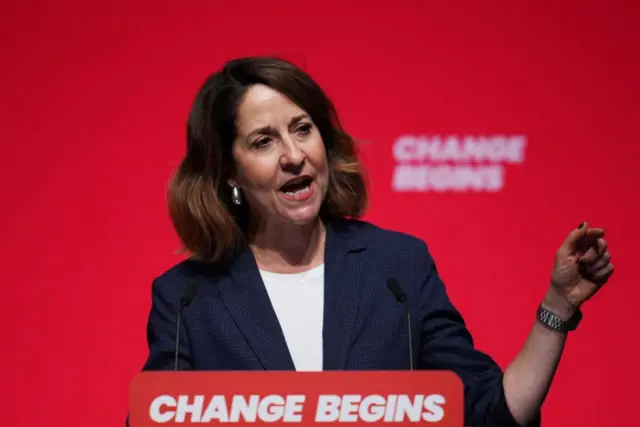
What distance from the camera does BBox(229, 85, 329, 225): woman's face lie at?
1.94 metres

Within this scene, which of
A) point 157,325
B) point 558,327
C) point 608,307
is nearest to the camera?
point 558,327

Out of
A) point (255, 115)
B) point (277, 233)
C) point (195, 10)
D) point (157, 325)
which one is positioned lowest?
point (157, 325)

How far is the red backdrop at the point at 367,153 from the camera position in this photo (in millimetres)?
2840

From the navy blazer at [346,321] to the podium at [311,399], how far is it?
311 mm

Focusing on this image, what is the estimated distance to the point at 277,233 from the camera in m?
2.06

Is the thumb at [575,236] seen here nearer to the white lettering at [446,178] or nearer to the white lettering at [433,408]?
the white lettering at [433,408]

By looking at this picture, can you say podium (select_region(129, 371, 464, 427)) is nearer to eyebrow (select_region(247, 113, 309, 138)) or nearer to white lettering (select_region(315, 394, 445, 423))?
white lettering (select_region(315, 394, 445, 423))

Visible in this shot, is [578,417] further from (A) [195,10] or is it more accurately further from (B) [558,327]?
(A) [195,10]

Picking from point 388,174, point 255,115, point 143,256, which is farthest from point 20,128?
point 255,115

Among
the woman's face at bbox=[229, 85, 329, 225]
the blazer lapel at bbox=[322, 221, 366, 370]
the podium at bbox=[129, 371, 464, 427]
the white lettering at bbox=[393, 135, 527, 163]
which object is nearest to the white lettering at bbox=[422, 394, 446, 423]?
the podium at bbox=[129, 371, 464, 427]

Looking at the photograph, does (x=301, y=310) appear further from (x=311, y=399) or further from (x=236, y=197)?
(x=311, y=399)

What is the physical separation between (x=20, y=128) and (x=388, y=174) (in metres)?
1.05

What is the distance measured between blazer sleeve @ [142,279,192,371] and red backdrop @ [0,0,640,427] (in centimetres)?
100

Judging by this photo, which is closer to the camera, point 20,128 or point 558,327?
point 558,327
